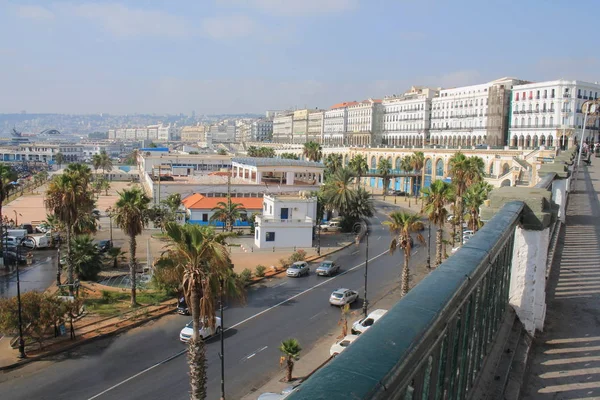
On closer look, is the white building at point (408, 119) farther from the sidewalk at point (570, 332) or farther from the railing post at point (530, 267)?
→ the railing post at point (530, 267)

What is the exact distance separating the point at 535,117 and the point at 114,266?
62515 millimetres

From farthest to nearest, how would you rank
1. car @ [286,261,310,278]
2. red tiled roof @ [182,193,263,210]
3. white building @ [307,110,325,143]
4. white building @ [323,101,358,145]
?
white building @ [307,110,325,143]
white building @ [323,101,358,145]
red tiled roof @ [182,193,263,210]
car @ [286,261,310,278]

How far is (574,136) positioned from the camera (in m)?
67.5

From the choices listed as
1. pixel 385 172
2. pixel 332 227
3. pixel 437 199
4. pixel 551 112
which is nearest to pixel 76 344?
pixel 437 199

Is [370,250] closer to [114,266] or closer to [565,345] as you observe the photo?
[114,266]

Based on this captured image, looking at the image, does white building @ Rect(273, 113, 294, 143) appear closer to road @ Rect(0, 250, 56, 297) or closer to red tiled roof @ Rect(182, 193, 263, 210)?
red tiled roof @ Rect(182, 193, 263, 210)

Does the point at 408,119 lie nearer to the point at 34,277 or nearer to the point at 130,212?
the point at 34,277

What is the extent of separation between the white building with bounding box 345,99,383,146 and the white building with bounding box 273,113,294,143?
164 ft

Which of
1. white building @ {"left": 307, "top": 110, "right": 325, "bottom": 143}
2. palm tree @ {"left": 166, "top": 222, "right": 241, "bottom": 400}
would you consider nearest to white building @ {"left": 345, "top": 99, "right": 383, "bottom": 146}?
white building @ {"left": 307, "top": 110, "right": 325, "bottom": 143}

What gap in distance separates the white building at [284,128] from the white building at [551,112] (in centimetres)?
10450

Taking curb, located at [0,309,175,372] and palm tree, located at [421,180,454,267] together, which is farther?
palm tree, located at [421,180,454,267]

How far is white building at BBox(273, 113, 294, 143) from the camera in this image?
179125 mm

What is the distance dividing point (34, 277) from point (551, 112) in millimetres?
66828

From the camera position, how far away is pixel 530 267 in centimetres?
624
